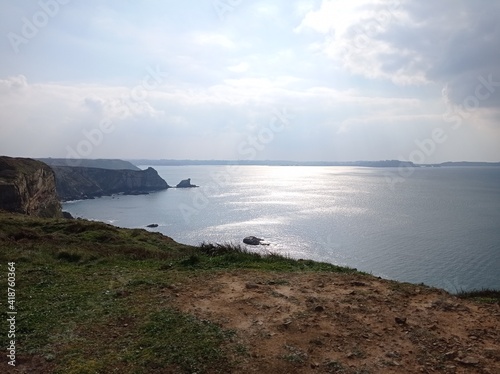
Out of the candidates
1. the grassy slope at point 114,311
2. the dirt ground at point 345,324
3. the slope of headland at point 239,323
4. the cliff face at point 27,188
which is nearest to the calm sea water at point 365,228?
the cliff face at point 27,188

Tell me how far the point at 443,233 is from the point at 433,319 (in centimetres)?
6919

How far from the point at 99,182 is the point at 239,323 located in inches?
7234

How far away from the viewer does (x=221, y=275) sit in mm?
12664

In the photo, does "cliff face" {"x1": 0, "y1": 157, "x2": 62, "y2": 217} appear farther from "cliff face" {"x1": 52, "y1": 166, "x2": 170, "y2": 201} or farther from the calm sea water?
"cliff face" {"x1": 52, "y1": 166, "x2": 170, "y2": 201}

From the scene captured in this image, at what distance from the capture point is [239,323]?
8.88 m

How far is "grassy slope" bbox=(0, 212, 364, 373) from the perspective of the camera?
24.2 ft

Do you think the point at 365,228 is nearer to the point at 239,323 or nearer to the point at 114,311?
the point at 239,323

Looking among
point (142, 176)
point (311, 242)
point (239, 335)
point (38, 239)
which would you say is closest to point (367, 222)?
point (311, 242)

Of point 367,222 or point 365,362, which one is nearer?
point 365,362

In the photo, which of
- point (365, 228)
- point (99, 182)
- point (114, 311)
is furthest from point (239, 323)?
point (99, 182)

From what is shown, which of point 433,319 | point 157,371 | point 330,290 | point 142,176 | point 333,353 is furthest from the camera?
point 142,176

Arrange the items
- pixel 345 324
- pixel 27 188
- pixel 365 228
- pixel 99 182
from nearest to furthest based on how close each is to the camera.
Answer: pixel 345 324 → pixel 27 188 → pixel 365 228 → pixel 99 182

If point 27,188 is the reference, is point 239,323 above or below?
below

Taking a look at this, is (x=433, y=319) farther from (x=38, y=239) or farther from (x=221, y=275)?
(x=38, y=239)
